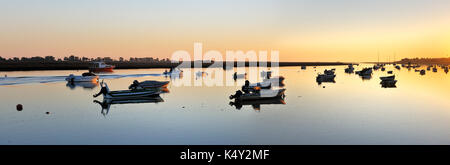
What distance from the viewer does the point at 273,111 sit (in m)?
27.8

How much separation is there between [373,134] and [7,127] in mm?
22425

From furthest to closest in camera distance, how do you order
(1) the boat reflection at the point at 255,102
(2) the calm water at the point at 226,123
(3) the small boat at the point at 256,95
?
1. (3) the small boat at the point at 256,95
2. (1) the boat reflection at the point at 255,102
3. (2) the calm water at the point at 226,123

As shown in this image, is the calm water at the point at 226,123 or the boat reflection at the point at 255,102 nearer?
the calm water at the point at 226,123

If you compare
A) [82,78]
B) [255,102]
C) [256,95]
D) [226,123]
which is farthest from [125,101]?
[82,78]

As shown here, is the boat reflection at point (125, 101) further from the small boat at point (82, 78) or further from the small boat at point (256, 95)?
the small boat at point (82, 78)

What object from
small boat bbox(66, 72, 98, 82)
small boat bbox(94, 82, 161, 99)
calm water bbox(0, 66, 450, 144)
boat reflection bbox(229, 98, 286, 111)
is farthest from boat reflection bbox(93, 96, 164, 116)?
small boat bbox(66, 72, 98, 82)

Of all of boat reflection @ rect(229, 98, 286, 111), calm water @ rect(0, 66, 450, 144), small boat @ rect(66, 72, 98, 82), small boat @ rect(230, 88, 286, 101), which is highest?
small boat @ rect(66, 72, 98, 82)

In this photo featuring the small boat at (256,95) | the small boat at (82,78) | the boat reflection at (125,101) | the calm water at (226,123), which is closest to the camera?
the calm water at (226,123)

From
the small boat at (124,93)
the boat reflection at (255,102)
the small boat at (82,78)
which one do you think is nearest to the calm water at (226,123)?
the boat reflection at (255,102)

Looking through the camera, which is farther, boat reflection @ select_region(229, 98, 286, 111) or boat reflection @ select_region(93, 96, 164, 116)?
boat reflection @ select_region(93, 96, 164, 116)

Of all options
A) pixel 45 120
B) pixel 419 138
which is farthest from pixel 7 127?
pixel 419 138

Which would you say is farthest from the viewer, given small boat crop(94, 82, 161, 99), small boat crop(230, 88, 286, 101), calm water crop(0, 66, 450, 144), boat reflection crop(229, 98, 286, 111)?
small boat crop(94, 82, 161, 99)

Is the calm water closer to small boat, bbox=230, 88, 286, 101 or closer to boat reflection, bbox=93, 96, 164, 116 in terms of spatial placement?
boat reflection, bbox=93, 96, 164, 116

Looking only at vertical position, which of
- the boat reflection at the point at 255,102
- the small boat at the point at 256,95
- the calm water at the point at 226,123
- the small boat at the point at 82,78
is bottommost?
the calm water at the point at 226,123
